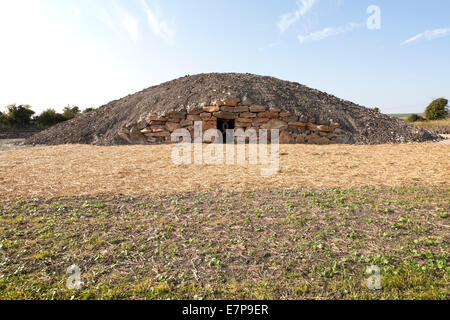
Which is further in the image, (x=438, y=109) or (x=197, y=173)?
(x=438, y=109)

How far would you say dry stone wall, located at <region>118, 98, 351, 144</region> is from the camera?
34.2 ft

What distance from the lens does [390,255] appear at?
98.1 inches

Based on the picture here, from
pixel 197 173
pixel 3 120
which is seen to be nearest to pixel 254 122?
pixel 197 173

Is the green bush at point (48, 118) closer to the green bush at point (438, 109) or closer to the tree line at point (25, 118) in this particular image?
the tree line at point (25, 118)

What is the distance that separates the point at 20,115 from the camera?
17.6m

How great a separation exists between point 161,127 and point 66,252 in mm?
8615

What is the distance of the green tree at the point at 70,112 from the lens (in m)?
20.4

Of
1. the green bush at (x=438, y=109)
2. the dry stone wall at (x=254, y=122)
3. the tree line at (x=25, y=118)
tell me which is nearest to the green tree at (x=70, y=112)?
the tree line at (x=25, y=118)

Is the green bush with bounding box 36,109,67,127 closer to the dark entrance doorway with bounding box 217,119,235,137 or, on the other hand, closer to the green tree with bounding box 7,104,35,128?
the green tree with bounding box 7,104,35,128

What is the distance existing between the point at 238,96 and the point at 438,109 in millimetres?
21365

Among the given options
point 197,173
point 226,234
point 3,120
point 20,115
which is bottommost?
point 226,234

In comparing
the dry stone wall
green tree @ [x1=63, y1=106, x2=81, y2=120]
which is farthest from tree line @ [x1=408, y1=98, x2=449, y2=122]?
green tree @ [x1=63, y1=106, x2=81, y2=120]

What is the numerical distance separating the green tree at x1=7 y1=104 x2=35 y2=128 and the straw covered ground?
12312 mm

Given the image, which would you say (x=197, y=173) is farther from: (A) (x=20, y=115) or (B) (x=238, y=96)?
(A) (x=20, y=115)
